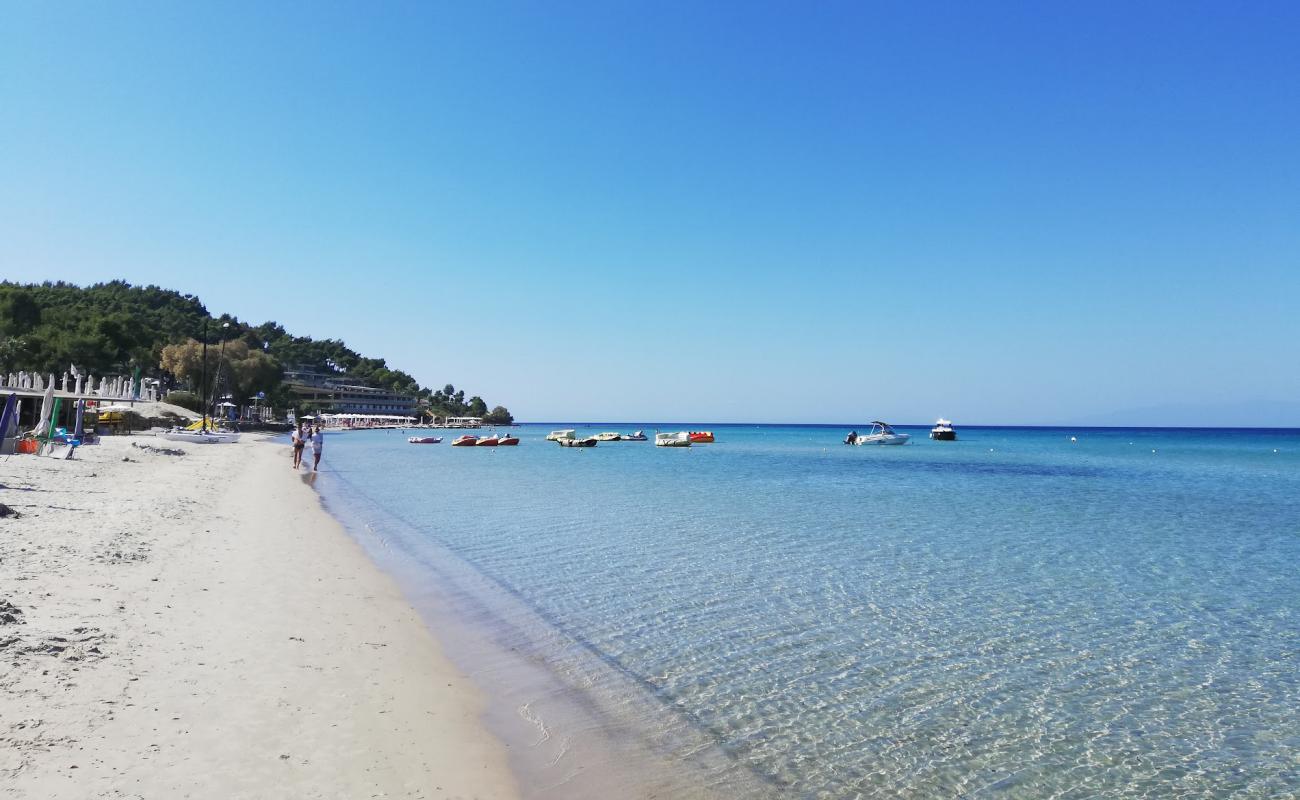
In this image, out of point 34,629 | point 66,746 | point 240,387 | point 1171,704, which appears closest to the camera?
point 66,746

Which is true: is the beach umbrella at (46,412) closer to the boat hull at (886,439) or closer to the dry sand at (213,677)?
the dry sand at (213,677)

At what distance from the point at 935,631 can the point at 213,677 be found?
8545 millimetres

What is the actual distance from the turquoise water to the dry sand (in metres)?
2.27

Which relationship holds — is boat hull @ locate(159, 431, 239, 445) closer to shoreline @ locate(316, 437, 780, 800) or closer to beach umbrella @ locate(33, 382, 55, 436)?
beach umbrella @ locate(33, 382, 55, 436)

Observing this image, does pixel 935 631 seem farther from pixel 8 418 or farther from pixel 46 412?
pixel 46 412

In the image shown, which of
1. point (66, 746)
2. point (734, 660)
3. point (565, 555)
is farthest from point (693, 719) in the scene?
point (565, 555)

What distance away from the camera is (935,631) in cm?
1010

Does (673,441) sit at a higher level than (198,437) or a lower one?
higher

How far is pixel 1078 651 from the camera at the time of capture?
30.6 feet

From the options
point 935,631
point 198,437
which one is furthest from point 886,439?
point 935,631

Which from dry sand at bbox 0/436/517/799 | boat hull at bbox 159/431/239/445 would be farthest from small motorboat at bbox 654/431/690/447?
dry sand at bbox 0/436/517/799

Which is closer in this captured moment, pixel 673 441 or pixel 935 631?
pixel 935 631

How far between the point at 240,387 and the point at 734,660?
110 m

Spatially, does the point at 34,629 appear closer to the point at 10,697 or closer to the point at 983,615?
the point at 10,697
